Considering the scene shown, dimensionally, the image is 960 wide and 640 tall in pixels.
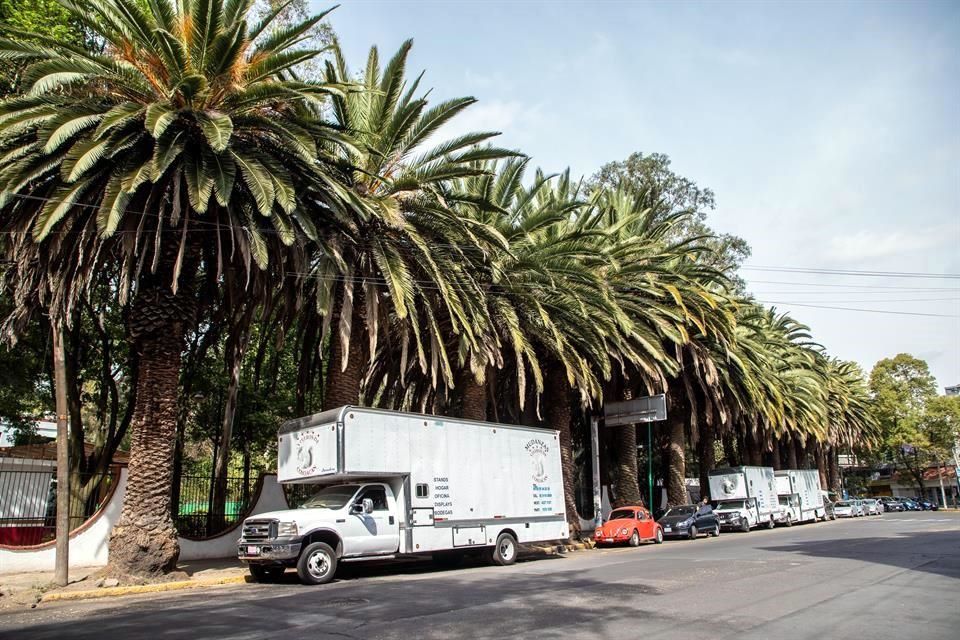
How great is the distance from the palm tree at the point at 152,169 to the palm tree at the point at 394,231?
2047mm

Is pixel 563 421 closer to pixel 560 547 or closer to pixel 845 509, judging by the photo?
pixel 560 547

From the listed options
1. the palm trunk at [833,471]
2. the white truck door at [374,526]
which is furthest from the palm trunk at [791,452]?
the white truck door at [374,526]

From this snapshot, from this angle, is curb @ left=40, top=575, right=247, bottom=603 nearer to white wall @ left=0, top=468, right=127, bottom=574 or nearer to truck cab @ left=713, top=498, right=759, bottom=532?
white wall @ left=0, top=468, right=127, bottom=574

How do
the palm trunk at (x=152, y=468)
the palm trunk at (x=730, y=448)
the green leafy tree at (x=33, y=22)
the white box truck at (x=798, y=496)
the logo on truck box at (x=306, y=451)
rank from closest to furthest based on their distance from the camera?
1. the palm trunk at (x=152, y=468)
2. the logo on truck box at (x=306, y=451)
3. the green leafy tree at (x=33, y=22)
4. the white box truck at (x=798, y=496)
5. the palm trunk at (x=730, y=448)

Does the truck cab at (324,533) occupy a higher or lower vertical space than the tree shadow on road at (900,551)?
higher

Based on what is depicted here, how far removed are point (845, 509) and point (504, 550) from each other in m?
47.9

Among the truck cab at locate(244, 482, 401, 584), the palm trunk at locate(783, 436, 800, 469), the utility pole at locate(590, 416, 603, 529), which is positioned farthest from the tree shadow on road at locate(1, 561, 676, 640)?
the palm trunk at locate(783, 436, 800, 469)

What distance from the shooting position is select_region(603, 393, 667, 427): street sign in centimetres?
2669

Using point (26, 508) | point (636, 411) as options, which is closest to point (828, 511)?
point (636, 411)

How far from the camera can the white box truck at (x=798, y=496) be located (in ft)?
141

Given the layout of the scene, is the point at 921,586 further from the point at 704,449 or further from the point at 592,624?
the point at 704,449

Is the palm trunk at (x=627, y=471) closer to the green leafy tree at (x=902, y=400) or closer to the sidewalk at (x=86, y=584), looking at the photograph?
the sidewalk at (x=86, y=584)

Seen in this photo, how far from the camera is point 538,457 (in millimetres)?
20469

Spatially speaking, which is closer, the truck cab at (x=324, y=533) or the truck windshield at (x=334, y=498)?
the truck cab at (x=324, y=533)
